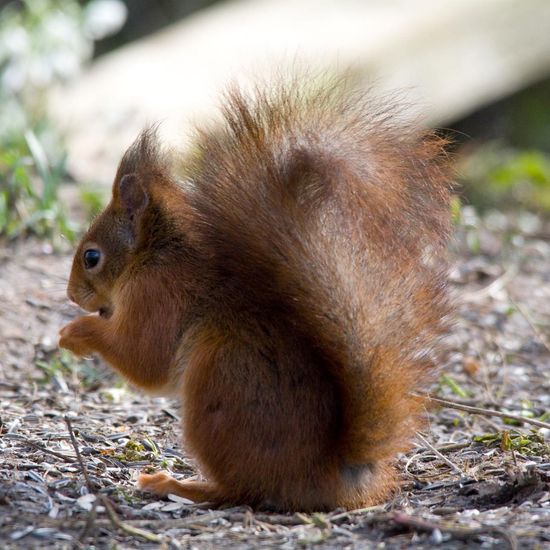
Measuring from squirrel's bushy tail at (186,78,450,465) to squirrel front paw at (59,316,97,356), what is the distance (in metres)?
0.47

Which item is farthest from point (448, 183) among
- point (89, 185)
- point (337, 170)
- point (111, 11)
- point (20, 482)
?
point (111, 11)

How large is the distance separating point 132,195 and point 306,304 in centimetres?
75

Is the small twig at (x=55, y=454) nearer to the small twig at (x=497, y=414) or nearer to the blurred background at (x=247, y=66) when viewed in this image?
the small twig at (x=497, y=414)

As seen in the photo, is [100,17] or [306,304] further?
[100,17]

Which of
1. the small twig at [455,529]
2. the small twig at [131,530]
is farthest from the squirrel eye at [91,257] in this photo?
the small twig at [455,529]

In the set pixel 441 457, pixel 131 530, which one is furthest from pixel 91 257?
pixel 441 457

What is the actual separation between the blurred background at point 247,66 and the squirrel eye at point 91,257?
1662mm

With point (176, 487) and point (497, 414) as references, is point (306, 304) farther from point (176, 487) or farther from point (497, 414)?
point (497, 414)

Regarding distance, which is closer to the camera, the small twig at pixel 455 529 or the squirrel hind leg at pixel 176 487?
the small twig at pixel 455 529

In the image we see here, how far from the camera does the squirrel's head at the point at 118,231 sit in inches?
115

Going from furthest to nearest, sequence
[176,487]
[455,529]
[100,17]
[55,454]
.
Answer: [100,17] < [55,454] < [176,487] < [455,529]

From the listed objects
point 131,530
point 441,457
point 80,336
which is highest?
point 80,336

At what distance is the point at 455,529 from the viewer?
221 cm

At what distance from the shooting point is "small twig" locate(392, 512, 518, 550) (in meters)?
2.16
